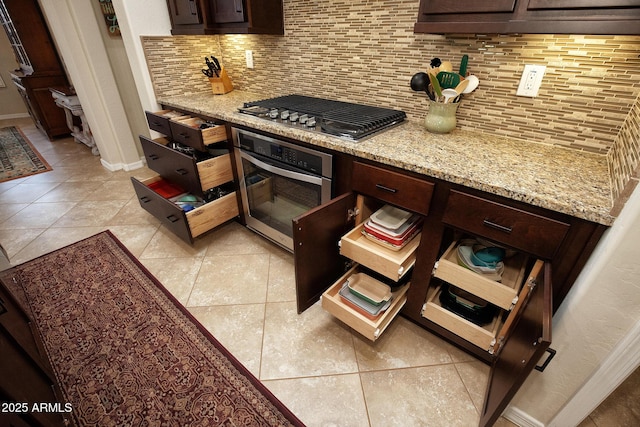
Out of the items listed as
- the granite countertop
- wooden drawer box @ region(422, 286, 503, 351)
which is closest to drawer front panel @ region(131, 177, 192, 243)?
the granite countertop

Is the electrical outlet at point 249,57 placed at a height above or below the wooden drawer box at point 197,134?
above

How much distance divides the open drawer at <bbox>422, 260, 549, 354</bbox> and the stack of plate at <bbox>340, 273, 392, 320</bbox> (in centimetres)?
20

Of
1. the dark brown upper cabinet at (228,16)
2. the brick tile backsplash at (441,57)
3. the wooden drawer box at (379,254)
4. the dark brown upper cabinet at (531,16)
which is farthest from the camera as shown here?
the dark brown upper cabinet at (228,16)

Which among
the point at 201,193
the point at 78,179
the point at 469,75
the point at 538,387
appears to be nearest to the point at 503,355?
the point at 538,387

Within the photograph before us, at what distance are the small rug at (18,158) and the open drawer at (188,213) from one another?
221cm

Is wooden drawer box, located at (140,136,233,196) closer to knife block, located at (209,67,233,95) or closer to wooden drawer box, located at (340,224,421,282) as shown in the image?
knife block, located at (209,67,233,95)

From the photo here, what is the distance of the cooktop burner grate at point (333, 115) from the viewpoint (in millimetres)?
1354

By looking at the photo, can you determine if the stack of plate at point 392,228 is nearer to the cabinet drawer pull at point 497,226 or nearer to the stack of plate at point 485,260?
the stack of plate at point 485,260

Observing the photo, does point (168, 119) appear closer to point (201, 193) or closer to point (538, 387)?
point (201, 193)

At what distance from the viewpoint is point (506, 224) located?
964 mm

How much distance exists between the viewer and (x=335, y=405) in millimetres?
Answer: 1160

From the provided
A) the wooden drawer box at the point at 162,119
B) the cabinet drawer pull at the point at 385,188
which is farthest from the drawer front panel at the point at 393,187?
the wooden drawer box at the point at 162,119

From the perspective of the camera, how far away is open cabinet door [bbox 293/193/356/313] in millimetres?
1163

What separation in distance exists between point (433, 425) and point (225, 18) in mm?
2388
